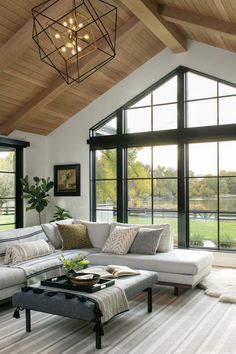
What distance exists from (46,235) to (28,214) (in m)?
2.77

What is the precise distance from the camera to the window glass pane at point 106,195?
7.79 m

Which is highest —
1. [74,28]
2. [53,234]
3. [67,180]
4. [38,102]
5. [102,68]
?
[102,68]

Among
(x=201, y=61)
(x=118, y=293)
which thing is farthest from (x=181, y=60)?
(x=118, y=293)

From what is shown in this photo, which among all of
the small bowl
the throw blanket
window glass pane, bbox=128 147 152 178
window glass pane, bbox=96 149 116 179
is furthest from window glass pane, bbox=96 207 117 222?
the small bowl

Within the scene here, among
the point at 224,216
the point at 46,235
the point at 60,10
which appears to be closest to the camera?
the point at 60,10

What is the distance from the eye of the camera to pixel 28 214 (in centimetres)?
823

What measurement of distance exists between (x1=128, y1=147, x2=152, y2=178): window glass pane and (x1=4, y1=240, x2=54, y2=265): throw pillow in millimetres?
2876

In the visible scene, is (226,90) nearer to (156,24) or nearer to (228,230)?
(156,24)

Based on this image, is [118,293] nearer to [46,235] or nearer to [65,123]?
[46,235]

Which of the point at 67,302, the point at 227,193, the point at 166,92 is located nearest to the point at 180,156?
the point at 227,193

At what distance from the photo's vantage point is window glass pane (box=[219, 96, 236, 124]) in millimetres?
6633

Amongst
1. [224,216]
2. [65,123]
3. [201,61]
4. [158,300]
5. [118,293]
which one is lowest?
[158,300]

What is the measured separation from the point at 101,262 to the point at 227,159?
10.1ft

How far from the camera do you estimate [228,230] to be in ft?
21.7
